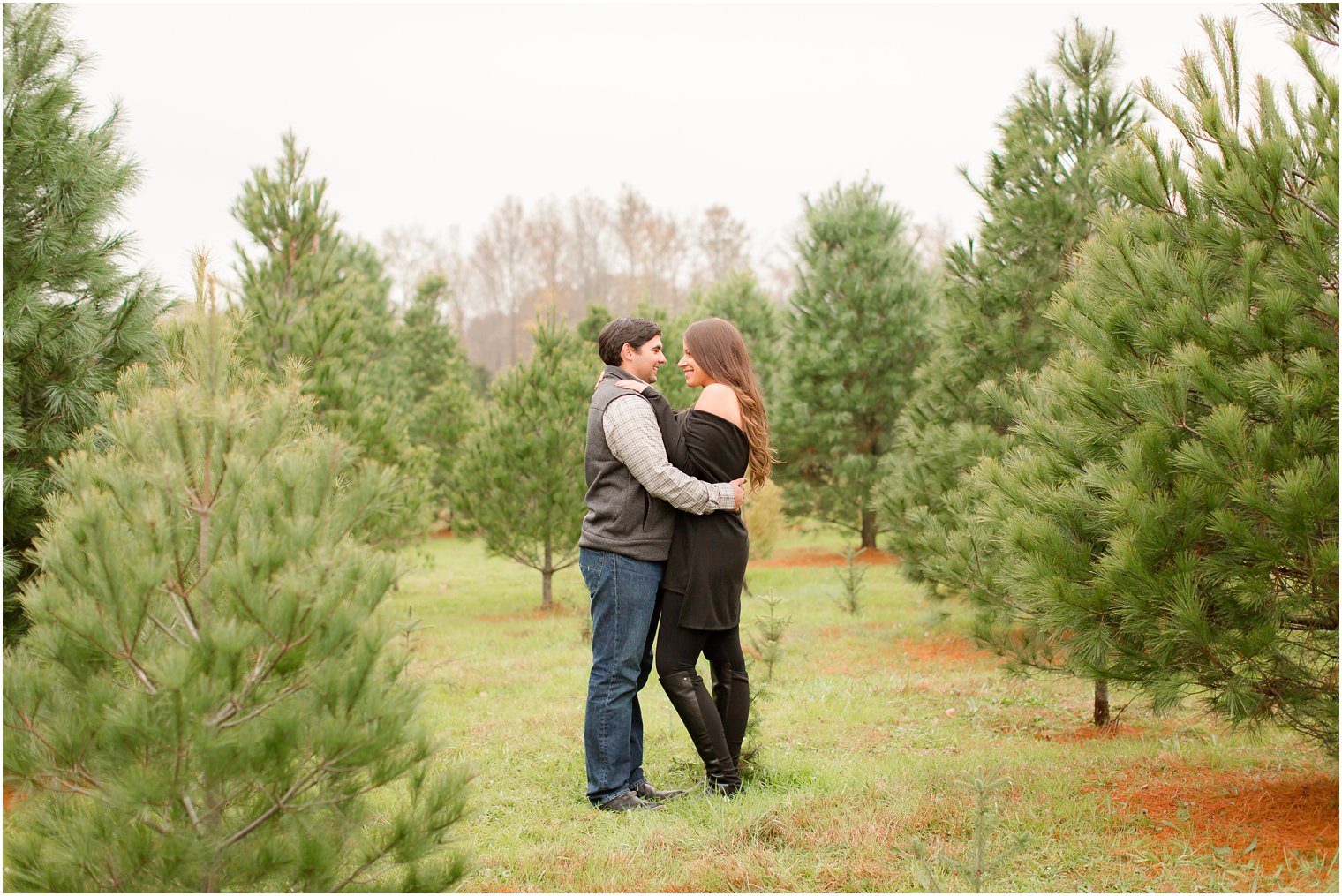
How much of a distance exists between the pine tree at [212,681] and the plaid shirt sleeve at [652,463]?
1.54 m

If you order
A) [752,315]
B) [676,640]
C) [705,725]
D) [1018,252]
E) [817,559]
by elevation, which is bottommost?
[817,559]

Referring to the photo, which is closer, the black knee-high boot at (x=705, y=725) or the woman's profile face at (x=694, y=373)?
the black knee-high boot at (x=705, y=725)

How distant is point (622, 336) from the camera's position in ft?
14.0

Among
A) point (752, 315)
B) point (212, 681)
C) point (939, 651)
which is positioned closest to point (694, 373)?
point (212, 681)

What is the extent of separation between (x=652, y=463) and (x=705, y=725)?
118 cm

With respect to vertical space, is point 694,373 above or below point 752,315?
below

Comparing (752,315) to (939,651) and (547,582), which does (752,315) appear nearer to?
(547,582)

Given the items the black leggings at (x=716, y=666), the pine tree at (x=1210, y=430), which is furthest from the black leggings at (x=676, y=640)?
the pine tree at (x=1210, y=430)

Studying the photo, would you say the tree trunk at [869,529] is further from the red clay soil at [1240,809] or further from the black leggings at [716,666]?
the black leggings at [716,666]

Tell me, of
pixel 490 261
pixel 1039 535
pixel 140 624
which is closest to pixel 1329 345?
pixel 1039 535

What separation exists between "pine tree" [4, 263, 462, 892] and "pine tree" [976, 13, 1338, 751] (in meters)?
2.53

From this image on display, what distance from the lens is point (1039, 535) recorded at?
12.0 feet

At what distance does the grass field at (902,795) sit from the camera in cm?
343

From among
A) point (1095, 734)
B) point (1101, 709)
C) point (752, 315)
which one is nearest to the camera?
point (1095, 734)
